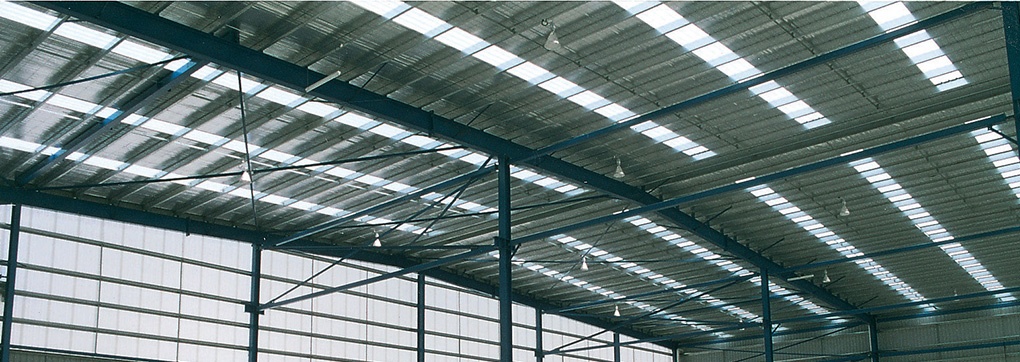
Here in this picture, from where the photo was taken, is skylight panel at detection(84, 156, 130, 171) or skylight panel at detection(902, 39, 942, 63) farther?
skylight panel at detection(84, 156, 130, 171)

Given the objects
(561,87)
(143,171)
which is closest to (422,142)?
(561,87)

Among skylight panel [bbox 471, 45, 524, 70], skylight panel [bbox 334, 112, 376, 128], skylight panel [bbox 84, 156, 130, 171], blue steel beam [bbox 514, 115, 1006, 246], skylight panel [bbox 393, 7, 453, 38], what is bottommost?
blue steel beam [bbox 514, 115, 1006, 246]

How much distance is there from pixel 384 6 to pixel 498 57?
161 inches

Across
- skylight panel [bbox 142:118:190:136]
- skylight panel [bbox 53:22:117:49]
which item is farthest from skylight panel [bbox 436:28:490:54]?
skylight panel [bbox 142:118:190:136]

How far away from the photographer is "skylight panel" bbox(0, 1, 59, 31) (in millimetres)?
23531

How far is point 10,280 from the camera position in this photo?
3462 cm

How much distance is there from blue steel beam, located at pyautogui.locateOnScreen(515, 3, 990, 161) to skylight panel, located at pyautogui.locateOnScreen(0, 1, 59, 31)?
15.0m

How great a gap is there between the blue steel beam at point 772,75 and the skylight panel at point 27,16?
590 inches

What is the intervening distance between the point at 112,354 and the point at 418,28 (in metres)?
20.4

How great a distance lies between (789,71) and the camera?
1035 inches

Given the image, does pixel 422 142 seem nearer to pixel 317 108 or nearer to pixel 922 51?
pixel 317 108

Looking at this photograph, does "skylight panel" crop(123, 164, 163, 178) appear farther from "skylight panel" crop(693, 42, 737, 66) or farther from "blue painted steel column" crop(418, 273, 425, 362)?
"skylight panel" crop(693, 42, 737, 66)

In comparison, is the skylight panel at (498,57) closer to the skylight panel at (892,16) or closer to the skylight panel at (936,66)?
the skylight panel at (892,16)

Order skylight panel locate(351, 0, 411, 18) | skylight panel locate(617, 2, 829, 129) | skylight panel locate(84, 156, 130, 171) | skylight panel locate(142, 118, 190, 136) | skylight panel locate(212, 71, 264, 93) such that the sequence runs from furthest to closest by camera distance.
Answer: skylight panel locate(84, 156, 130, 171), skylight panel locate(142, 118, 190, 136), skylight panel locate(212, 71, 264, 93), skylight panel locate(617, 2, 829, 129), skylight panel locate(351, 0, 411, 18)
